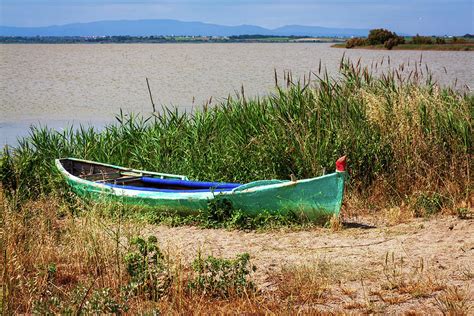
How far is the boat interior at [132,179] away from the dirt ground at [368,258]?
2.89 feet

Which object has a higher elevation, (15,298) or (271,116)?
(271,116)

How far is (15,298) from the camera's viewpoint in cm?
605

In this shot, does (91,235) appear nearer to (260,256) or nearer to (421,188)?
(260,256)

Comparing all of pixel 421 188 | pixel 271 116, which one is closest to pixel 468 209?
pixel 421 188

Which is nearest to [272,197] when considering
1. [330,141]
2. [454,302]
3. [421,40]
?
[330,141]

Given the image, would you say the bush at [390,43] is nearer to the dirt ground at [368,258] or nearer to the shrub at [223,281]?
the dirt ground at [368,258]

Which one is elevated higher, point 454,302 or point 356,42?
point 454,302

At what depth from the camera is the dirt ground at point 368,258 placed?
19.6 ft

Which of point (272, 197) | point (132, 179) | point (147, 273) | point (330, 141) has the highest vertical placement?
point (330, 141)

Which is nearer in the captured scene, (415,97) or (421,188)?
(421,188)

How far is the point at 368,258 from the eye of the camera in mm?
7371

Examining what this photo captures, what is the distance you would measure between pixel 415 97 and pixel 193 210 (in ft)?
12.9

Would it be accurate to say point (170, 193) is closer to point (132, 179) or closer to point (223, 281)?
point (132, 179)

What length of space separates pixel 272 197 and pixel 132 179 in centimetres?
285
